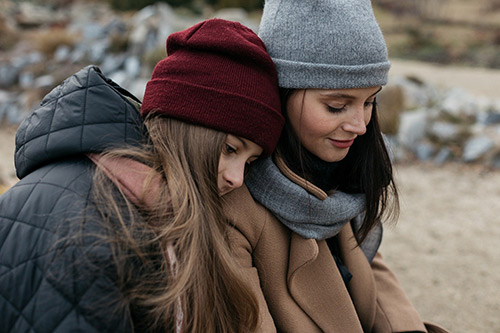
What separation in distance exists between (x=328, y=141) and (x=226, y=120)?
43 centimetres

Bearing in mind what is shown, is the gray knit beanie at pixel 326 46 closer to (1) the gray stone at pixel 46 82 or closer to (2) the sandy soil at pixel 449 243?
(2) the sandy soil at pixel 449 243

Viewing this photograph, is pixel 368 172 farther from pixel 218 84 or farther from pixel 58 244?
pixel 58 244

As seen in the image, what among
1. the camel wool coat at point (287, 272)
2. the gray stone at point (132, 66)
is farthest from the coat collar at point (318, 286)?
the gray stone at point (132, 66)

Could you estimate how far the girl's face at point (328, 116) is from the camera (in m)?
1.51

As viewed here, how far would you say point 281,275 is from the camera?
1578mm

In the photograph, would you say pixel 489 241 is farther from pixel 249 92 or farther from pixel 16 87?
pixel 16 87

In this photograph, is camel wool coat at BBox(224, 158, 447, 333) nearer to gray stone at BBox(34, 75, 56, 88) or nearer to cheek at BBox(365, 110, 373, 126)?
cheek at BBox(365, 110, 373, 126)

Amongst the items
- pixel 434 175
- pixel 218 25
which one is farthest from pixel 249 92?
pixel 434 175

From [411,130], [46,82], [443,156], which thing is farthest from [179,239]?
[46,82]

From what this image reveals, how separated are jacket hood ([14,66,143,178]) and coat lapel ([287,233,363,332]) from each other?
Result: 70 cm

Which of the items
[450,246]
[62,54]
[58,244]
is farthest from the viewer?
[62,54]

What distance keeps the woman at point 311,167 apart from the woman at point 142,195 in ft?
0.34

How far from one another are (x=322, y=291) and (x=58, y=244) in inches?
36.8

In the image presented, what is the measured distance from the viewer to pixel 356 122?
1543 millimetres
